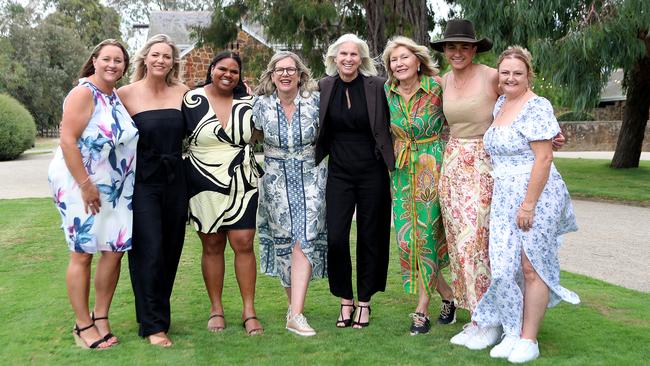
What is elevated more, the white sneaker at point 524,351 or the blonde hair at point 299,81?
the blonde hair at point 299,81

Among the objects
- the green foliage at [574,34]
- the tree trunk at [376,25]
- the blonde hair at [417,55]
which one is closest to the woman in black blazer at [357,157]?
the blonde hair at [417,55]

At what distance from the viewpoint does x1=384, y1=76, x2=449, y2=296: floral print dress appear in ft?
14.8

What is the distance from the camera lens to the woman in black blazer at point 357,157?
454 cm

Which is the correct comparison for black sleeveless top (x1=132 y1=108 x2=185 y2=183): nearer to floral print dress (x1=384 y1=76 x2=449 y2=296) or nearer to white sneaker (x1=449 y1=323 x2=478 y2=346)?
floral print dress (x1=384 y1=76 x2=449 y2=296)

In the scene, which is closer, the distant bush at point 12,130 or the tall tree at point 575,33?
the tall tree at point 575,33

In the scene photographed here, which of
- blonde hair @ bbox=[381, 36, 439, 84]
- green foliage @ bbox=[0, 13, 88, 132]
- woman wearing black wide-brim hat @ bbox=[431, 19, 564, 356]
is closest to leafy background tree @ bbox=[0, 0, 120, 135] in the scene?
green foliage @ bbox=[0, 13, 88, 132]

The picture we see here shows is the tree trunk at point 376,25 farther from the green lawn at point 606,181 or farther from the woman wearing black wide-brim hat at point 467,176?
the woman wearing black wide-brim hat at point 467,176

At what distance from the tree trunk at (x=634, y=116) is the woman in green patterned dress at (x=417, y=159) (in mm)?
13336

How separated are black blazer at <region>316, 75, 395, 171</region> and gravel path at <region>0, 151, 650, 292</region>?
2.96 m

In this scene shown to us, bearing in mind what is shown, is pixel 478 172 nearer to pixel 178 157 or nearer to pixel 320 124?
pixel 320 124

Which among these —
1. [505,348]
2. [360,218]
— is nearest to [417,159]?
[360,218]

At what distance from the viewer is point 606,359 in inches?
159

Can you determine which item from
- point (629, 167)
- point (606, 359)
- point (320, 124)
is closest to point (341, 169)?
point (320, 124)

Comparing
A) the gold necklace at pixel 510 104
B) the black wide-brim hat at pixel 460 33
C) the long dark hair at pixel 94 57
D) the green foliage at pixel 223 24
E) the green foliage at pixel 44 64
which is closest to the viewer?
the gold necklace at pixel 510 104
